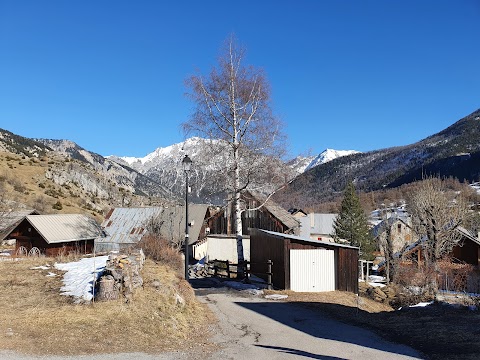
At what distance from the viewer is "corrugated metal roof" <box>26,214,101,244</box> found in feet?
102

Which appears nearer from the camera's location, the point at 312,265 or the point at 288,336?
the point at 288,336

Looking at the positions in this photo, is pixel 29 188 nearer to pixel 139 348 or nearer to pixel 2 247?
pixel 2 247

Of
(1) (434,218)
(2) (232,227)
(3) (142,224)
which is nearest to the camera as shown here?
(1) (434,218)

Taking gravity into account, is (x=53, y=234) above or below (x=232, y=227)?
below

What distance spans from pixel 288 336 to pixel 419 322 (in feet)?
18.0

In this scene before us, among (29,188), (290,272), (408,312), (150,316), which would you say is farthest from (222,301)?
(29,188)

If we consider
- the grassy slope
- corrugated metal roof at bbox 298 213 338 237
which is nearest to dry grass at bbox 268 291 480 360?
the grassy slope

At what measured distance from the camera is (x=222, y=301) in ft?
54.8

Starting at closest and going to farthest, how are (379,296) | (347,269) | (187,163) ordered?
(187,163) → (347,269) → (379,296)

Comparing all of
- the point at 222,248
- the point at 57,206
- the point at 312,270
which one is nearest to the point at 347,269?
the point at 312,270

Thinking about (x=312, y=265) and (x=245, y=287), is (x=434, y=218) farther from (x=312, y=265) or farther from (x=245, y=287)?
(x=245, y=287)

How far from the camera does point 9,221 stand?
3469 centimetres

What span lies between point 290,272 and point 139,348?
11820 mm

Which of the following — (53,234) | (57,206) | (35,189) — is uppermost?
(35,189)
